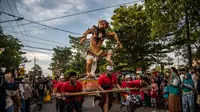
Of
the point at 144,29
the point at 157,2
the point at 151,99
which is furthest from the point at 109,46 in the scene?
the point at 151,99

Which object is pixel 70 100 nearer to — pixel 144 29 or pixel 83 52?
pixel 144 29

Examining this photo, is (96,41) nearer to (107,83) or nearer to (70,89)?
(107,83)

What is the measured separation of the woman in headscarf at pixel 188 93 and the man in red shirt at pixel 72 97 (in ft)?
A: 14.3

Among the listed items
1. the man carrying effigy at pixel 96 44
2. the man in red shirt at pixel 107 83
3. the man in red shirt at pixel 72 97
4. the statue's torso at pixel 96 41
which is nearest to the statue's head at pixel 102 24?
the man carrying effigy at pixel 96 44

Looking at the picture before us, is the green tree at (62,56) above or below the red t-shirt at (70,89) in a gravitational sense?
above

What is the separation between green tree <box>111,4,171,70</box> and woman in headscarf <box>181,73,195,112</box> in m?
23.6

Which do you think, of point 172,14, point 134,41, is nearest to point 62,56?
point 134,41

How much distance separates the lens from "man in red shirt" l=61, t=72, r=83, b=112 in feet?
25.1

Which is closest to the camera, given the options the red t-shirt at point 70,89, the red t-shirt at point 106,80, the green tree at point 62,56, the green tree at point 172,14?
the red t-shirt at point 70,89

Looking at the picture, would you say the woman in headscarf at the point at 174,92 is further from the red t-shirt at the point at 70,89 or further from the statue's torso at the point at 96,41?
the statue's torso at the point at 96,41

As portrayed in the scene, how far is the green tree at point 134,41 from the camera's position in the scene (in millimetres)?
34031

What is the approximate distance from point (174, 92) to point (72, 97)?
4.37m

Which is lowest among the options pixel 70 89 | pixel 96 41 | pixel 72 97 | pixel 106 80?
pixel 72 97

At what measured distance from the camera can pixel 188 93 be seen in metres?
10.2
